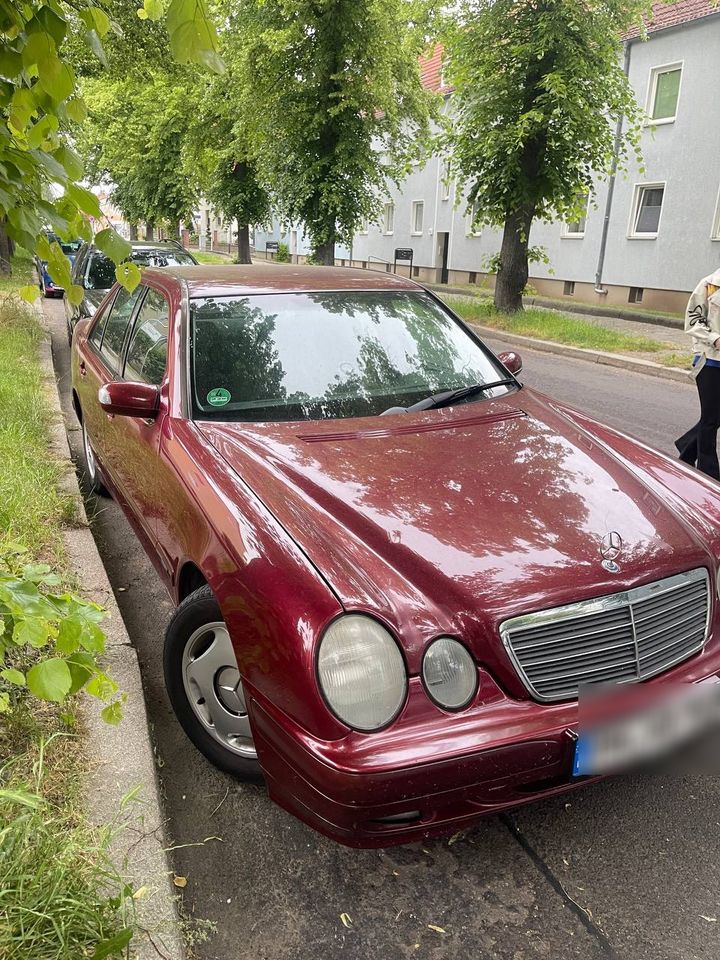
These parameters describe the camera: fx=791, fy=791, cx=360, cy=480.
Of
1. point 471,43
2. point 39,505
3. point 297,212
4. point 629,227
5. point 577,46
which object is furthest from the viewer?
point 629,227

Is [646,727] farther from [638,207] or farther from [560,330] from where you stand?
[638,207]

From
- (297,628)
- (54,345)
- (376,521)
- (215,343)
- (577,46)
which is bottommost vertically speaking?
(54,345)

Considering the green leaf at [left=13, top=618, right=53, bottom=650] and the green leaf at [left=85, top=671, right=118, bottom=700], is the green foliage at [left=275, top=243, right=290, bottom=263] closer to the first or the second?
the green leaf at [left=85, top=671, right=118, bottom=700]

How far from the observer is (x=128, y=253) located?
64.2 inches

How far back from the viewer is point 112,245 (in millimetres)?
1608

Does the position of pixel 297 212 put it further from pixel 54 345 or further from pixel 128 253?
pixel 128 253

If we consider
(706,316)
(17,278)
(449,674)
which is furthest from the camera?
(17,278)

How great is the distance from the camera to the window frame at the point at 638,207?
19.9m

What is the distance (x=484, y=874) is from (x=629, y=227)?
21.3 metres

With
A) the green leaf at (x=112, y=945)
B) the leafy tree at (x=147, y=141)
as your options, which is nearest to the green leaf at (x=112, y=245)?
the green leaf at (x=112, y=945)

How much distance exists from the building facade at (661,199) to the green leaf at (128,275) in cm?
1432

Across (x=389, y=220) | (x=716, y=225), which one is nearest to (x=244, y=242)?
(x=389, y=220)

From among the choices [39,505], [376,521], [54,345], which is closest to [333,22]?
[54,345]

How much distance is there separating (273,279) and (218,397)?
94 centimetres
